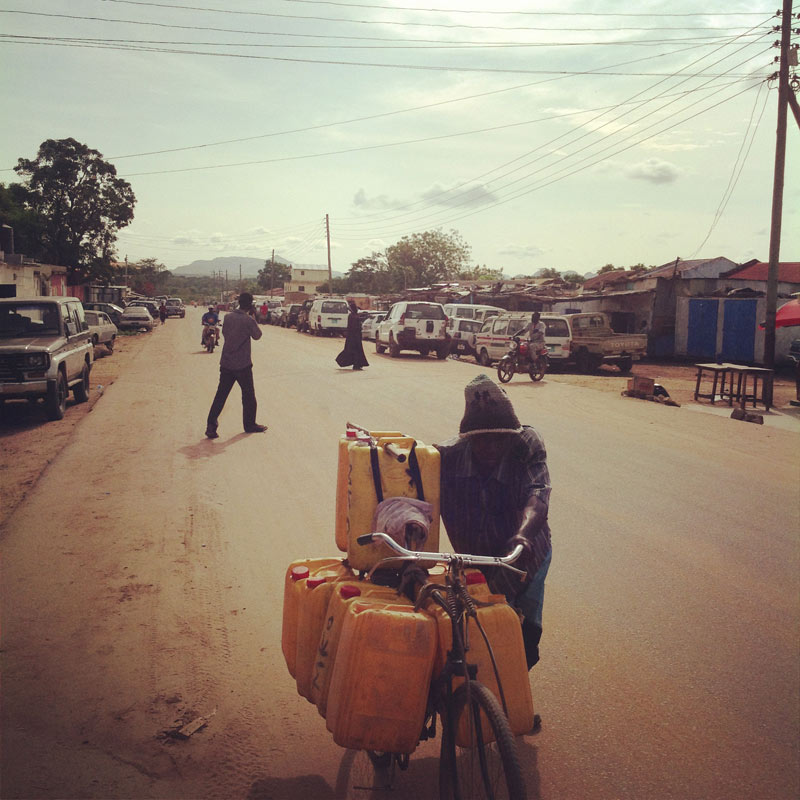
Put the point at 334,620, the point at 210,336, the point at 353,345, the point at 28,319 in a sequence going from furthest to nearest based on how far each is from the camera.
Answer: the point at 210,336 < the point at 353,345 < the point at 28,319 < the point at 334,620

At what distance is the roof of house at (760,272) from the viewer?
3106cm

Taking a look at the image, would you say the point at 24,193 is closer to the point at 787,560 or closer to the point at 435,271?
the point at 787,560

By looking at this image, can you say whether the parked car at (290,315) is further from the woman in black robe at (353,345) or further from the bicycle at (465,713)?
the bicycle at (465,713)

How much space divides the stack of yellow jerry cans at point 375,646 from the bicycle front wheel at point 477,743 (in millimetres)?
117

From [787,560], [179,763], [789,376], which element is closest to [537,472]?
[179,763]

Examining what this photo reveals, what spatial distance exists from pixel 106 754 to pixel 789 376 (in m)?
25.0

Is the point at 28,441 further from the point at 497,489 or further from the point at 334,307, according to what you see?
the point at 334,307

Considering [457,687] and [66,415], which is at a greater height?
[457,687]

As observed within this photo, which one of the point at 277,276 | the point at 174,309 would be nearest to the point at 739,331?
the point at 174,309

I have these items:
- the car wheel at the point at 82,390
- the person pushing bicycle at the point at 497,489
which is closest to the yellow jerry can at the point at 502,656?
the person pushing bicycle at the point at 497,489

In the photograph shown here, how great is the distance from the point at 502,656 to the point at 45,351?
1099 cm

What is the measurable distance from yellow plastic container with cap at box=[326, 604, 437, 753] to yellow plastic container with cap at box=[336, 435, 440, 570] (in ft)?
1.68

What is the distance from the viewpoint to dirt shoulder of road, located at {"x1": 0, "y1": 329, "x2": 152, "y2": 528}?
305 inches

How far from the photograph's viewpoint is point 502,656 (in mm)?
2604
